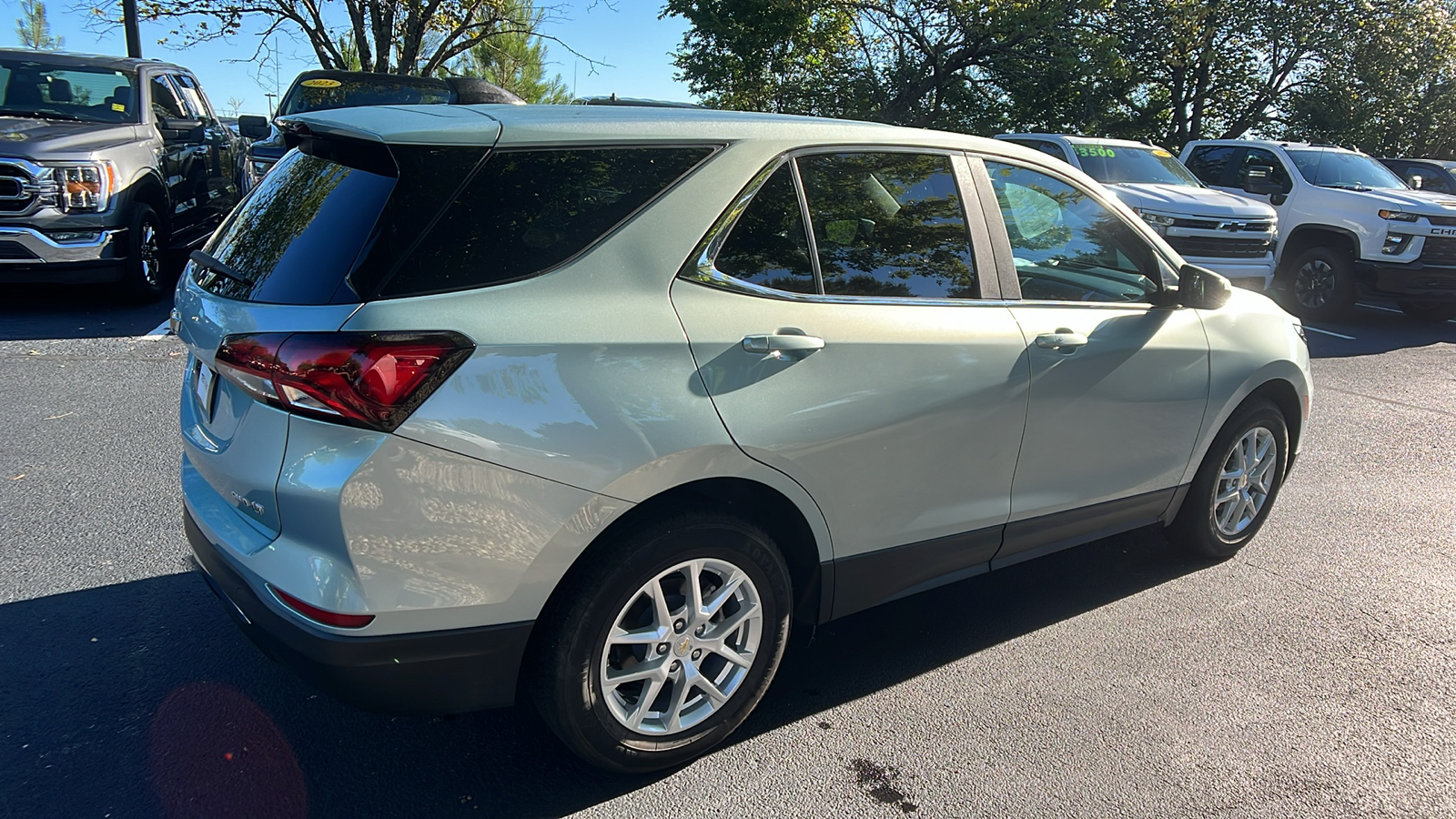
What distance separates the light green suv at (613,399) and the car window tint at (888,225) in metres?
0.01

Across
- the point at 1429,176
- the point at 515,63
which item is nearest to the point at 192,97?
the point at 1429,176

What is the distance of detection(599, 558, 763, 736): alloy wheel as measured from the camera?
103 inches

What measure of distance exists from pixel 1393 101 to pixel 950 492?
971 inches

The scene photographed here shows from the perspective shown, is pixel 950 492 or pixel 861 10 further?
pixel 861 10

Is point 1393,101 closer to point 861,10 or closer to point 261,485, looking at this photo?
point 861,10

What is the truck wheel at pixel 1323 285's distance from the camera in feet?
37.4

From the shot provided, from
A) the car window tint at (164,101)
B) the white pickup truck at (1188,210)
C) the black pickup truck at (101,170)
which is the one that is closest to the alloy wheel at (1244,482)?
the white pickup truck at (1188,210)

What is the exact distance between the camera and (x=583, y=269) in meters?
2.45

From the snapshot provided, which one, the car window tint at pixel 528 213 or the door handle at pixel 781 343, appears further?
the door handle at pixel 781 343

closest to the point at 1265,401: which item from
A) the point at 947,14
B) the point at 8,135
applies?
the point at 8,135

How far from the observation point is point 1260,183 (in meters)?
11.6

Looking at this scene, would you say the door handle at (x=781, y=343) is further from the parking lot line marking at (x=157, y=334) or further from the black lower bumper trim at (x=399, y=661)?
the parking lot line marking at (x=157, y=334)

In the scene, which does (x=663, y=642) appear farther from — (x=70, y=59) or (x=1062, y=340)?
(x=70, y=59)

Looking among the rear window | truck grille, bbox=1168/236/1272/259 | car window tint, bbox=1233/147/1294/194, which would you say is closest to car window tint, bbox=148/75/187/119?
the rear window
